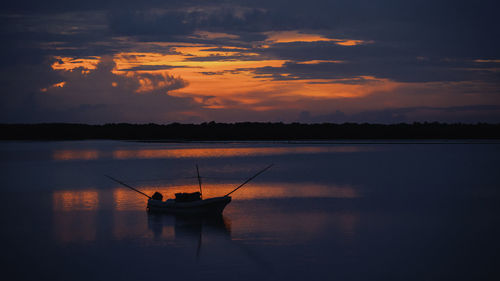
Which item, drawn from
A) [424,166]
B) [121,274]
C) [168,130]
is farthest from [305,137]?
[121,274]

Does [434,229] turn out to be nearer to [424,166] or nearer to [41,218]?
[41,218]

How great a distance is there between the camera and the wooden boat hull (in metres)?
11.7

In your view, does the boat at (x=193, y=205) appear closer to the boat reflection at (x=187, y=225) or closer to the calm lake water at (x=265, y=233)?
the boat reflection at (x=187, y=225)

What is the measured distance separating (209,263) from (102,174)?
16.5 metres

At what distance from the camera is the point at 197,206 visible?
11.7 m

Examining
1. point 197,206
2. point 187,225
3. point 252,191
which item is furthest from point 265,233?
point 252,191

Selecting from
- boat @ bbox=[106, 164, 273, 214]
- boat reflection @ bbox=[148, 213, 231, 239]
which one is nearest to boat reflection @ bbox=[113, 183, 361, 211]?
boat @ bbox=[106, 164, 273, 214]

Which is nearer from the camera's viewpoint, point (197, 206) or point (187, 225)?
point (187, 225)

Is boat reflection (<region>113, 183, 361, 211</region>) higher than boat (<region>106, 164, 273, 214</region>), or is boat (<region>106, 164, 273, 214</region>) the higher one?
boat (<region>106, 164, 273, 214</region>)

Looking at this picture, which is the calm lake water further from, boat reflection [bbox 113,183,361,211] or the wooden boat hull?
the wooden boat hull

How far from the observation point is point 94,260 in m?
8.48

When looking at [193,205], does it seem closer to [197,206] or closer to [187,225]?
[197,206]

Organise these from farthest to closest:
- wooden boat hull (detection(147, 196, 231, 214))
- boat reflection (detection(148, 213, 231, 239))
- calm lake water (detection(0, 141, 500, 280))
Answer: wooden boat hull (detection(147, 196, 231, 214))
boat reflection (detection(148, 213, 231, 239))
calm lake water (detection(0, 141, 500, 280))

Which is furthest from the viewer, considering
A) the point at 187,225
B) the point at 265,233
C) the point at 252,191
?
the point at 252,191
